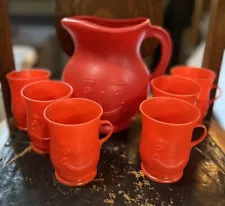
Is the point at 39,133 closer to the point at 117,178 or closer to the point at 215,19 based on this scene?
the point at 117,178

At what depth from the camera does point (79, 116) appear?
0.54 metres

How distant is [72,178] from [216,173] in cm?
25

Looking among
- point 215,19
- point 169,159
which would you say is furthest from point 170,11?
point 169,159

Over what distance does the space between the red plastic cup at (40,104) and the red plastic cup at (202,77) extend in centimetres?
27

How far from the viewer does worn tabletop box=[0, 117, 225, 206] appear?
1.55 ft

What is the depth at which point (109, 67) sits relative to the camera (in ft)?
1.88

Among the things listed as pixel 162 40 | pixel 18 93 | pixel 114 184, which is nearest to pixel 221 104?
pixel 162 40

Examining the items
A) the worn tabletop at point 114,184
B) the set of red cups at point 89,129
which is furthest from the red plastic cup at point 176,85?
the worn tabletop at point 114,184

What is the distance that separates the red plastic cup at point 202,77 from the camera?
646 mm

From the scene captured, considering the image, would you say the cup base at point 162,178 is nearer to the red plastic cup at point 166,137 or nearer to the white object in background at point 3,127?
the red plastic cup at point 166,137

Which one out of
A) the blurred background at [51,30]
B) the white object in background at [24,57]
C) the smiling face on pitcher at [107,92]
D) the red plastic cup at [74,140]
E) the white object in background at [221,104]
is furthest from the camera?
the white object in background at [24,57]

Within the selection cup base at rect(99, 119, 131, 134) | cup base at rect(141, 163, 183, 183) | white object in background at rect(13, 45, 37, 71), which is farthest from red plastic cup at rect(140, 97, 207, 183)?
white object in background at rect(13, 45, 37, 71)

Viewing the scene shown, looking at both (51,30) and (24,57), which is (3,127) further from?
(51,30)

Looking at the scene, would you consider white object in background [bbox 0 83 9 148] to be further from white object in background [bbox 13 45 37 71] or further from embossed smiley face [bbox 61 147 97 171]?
white object in background [bbox 13 45 37 71]
